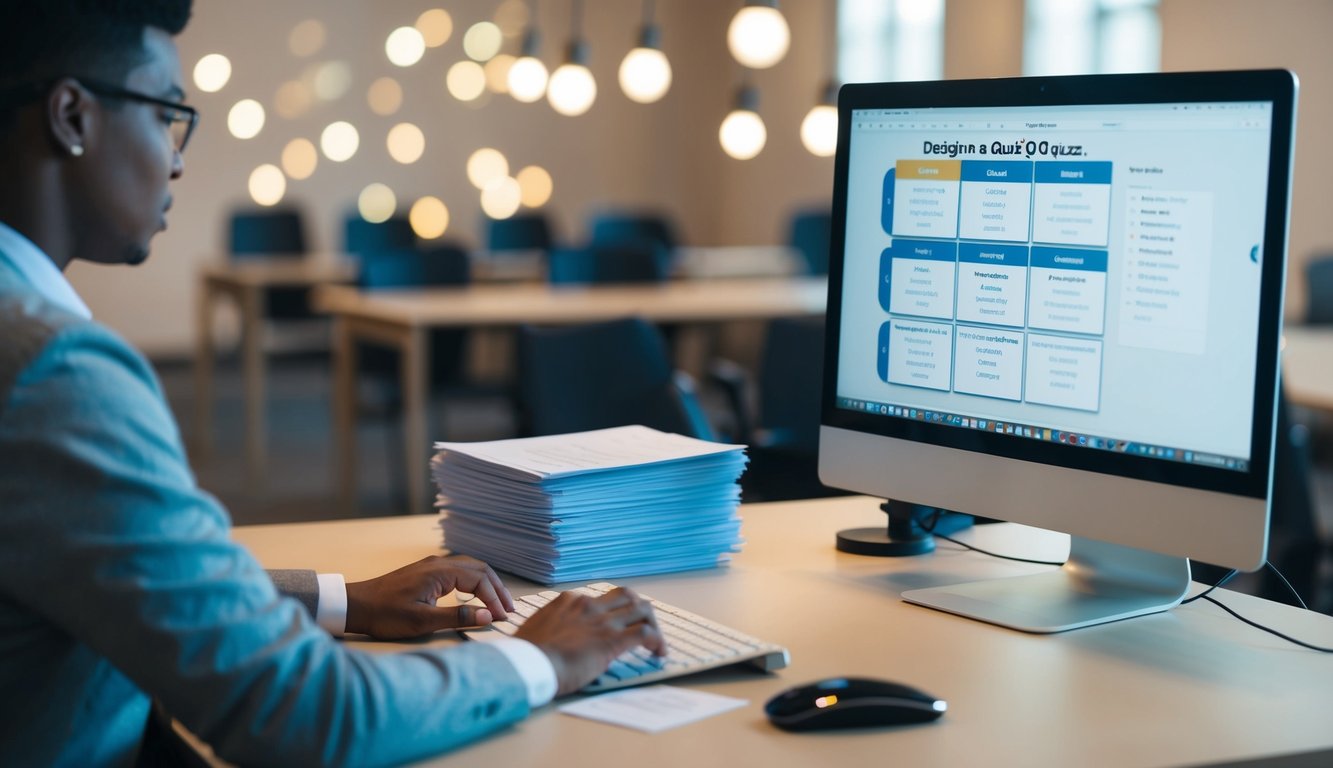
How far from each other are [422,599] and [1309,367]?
277 centimetres

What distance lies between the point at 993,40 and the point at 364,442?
4.28 m

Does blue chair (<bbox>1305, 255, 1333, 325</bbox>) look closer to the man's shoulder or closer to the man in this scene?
the man

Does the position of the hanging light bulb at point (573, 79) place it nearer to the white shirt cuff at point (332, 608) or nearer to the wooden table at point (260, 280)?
the wooden table at point (260, 280)

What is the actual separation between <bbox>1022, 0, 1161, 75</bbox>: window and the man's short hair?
20.8 ft

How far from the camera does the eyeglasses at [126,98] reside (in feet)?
3.32

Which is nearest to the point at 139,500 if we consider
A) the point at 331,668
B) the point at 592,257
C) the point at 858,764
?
the point at 331,668

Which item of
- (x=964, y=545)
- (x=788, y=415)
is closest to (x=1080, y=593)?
(x=964, y=545)

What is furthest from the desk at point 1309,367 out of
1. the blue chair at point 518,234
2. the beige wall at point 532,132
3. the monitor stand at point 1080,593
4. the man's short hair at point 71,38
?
the blue chair at point 518,234

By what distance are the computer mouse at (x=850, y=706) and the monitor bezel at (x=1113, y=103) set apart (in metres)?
0.36

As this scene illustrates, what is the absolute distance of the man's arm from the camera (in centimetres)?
92

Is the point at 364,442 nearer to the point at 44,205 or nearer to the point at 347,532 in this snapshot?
the point at 347,532

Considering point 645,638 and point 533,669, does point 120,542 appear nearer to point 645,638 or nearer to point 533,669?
point 533,669

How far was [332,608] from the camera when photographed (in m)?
1.37

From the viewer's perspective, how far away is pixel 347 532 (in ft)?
5.95
